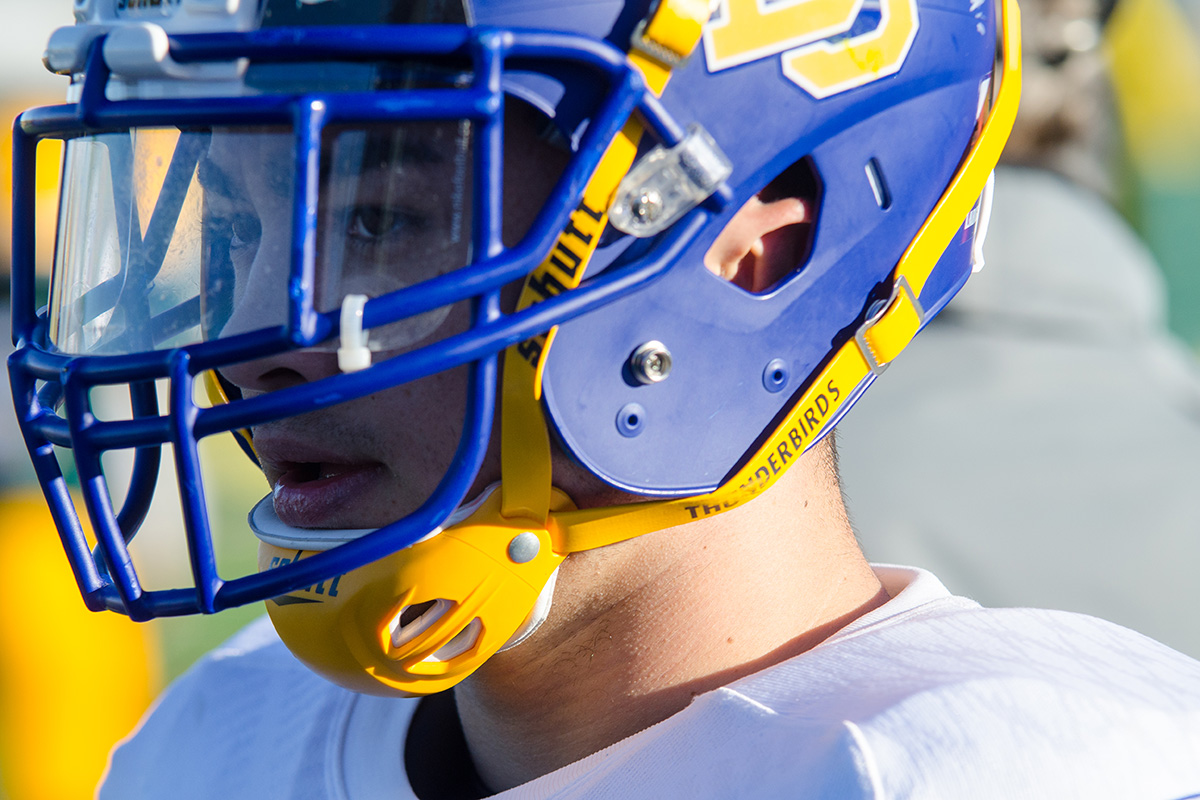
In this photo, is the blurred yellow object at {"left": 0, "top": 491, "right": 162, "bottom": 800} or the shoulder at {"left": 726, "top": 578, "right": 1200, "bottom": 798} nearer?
the shoulder at {"left": 726, "top": 578, "right": 1200, "bottom": 798}

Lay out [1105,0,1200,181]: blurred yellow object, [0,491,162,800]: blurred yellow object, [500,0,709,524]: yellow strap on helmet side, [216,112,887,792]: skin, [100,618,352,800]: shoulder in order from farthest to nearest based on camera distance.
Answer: [1105,0,1200,181]: blurred yellow object, [0,491,162,800]: blurred yellow object, [100,618,352,800]: shoulder, [216,112,887,792]: skin, [500,0,709,524]: yellow strap on helmet side

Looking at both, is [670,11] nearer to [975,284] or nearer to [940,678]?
[940,678]

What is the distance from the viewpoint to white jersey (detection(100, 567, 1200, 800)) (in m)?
1.01

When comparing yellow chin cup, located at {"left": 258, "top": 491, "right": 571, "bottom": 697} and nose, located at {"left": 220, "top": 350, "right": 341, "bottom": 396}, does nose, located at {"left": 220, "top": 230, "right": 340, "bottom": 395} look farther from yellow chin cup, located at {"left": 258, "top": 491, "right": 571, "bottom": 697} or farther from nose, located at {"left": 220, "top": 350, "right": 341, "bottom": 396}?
yellow chin cup, located at {"left": 258, "top": 491, "right": 571, "bottom": 697}

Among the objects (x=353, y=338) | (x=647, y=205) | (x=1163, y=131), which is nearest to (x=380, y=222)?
(x=353, y=338)

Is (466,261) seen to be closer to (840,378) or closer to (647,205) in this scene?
(647,205)

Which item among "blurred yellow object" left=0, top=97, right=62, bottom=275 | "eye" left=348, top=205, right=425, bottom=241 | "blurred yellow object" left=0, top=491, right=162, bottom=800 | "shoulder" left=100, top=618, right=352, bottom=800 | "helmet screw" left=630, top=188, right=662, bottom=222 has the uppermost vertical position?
"helmet screw" left=630, top=188, right=662, bottom=222

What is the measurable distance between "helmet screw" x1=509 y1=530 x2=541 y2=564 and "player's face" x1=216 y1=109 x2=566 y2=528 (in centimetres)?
8

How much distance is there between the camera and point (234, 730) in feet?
5.77

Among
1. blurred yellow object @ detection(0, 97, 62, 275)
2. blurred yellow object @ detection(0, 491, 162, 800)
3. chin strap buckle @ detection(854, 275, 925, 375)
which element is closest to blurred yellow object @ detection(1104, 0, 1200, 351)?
chin strap buckle @ detection(854, 275, 925, 375)

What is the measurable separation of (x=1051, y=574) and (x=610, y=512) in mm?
2481

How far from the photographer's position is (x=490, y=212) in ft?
3.57

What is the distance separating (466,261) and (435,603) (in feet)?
1.27

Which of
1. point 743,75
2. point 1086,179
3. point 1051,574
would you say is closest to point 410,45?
point 743,75
